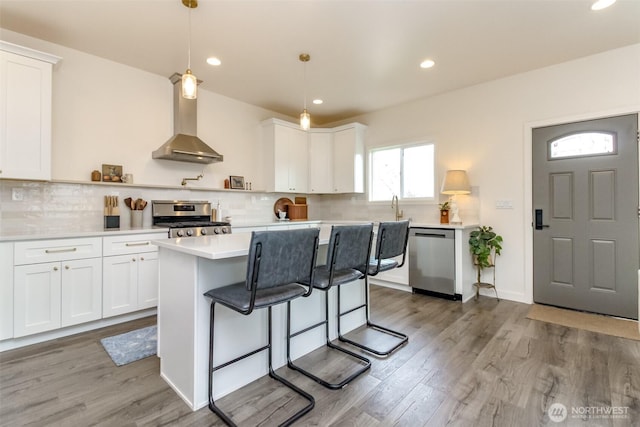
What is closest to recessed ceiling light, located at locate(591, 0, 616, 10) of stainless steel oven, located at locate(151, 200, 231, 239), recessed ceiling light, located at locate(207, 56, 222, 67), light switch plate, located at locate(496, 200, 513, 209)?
light switch plate, located at locate(496, 200, 513, 209)

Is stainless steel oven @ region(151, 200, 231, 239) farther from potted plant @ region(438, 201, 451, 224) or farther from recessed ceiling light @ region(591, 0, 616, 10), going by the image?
recessed ceiling light @ region(591, 0, 616, 10)

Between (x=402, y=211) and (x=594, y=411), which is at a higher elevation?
(x=402, y=211)

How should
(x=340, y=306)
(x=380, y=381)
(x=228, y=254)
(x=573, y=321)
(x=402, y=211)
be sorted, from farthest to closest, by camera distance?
(x=402, y=211)
(x=573, y=321)
(x=340, y=306)
(x=380, y=381)
(x=228, y=254)

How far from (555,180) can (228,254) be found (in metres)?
3.71

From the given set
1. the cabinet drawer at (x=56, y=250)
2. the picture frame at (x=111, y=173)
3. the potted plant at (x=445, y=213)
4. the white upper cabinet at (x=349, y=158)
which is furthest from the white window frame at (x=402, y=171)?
the cabinet drawer at (x=56, y=250)

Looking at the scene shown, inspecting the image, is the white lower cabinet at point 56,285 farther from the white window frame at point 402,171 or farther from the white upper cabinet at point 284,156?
the white window frame at point 402,171

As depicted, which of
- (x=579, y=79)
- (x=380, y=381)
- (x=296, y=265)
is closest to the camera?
(x=296, y=265)

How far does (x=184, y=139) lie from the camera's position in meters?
3.61

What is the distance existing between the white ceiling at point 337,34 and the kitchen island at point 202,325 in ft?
6.44

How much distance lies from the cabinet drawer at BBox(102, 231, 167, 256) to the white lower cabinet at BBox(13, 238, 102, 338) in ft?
0.23

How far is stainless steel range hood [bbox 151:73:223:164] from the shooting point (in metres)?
3.49

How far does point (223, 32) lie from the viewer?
273 centimetres

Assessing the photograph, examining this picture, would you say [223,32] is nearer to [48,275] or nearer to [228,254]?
[228,254]

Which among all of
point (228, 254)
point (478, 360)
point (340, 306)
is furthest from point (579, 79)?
point (228, 254)
